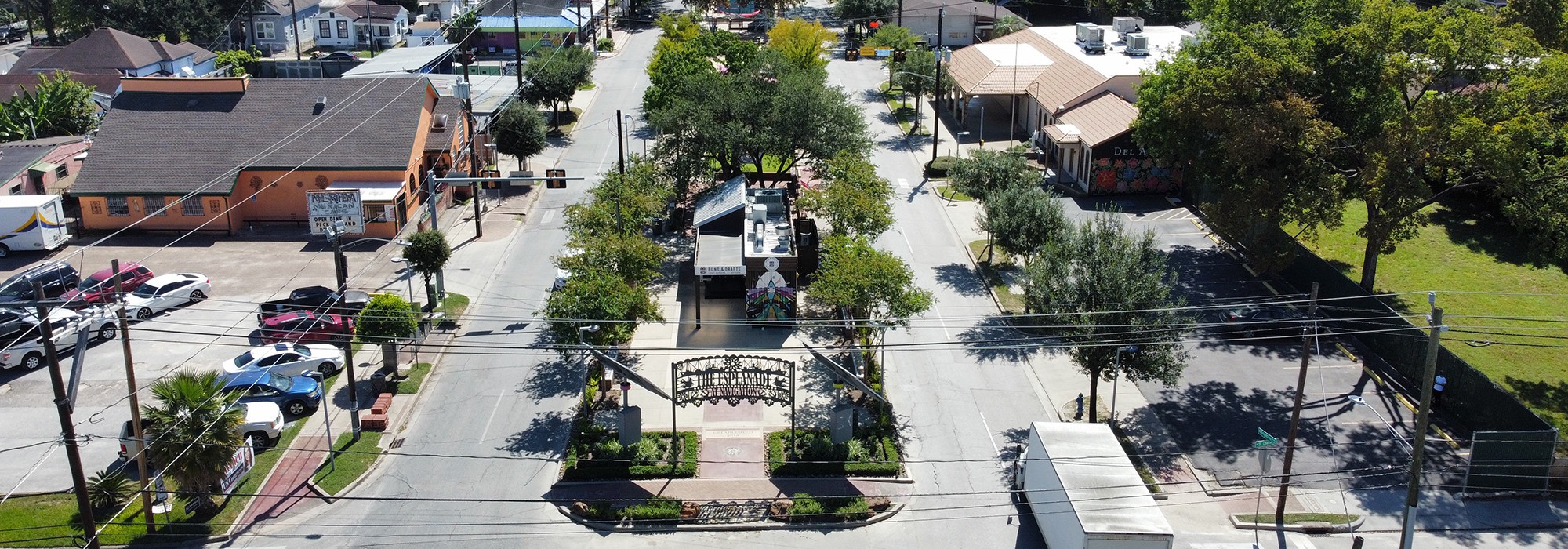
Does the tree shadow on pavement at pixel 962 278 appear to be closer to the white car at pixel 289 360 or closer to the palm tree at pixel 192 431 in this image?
the white car at pixel 289 360

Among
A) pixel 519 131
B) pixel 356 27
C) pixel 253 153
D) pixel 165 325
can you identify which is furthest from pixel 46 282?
pixel 356 27

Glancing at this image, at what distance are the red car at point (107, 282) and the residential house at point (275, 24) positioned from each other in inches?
2384

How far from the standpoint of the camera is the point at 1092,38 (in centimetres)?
7294

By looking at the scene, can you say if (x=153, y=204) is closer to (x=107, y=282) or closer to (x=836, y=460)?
(x=107, y=282)

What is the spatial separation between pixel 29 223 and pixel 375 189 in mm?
14433

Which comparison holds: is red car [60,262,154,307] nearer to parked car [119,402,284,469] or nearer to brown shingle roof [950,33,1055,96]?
parked car [119,402,284,469]

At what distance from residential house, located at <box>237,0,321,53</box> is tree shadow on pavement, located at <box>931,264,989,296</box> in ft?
244

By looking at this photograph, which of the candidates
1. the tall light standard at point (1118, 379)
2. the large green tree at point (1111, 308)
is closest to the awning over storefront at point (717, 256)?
the large green tree at point (1111, 308)

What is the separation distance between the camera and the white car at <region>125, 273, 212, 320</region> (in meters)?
44.9

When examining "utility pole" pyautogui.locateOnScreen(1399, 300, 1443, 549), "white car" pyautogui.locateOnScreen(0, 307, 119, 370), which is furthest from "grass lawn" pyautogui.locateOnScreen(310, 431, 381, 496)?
"utility pole" pyautogui.locateOnScreen(1399, 300, 1443, 549)

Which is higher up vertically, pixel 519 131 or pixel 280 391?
pixel 519 131

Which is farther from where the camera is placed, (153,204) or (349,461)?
(153,204)

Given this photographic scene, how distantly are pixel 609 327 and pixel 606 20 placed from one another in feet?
252

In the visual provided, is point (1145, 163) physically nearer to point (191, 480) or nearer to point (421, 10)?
point (191, 480)
